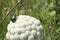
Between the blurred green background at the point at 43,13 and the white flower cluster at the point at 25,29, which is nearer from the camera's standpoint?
the white flower cluster at the point at 25,29

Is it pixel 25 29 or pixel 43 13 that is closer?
pixel 25 29

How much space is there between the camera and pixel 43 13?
11.4ft

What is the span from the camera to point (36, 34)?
9.16ft

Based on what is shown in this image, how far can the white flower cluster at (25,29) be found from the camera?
9.00 feet

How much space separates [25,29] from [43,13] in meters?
0.76

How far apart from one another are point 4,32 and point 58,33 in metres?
0.60

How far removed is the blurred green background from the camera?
3158mm

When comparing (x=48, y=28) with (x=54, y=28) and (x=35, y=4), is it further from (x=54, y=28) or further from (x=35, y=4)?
(x=35, y=4)

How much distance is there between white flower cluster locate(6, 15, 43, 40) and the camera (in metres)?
2.74

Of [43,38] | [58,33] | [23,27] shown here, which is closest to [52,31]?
[58,33]

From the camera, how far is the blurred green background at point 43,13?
316 centimetres

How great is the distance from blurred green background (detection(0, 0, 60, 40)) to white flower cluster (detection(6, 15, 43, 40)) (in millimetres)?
157

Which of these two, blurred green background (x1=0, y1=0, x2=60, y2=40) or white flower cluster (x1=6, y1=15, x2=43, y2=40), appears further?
blurred green background (x1=0, y1=0, x2=60, y2=40)

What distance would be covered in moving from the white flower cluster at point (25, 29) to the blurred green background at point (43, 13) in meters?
0.16
